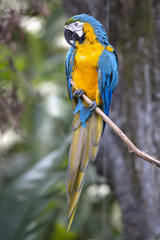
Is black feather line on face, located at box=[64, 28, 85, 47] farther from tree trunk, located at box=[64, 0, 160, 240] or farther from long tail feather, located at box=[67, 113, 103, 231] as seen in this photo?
tree trunk, located at box=[64, 0, 160, 240]

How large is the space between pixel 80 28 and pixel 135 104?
543 millimetres

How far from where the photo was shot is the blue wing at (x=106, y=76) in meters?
0.65

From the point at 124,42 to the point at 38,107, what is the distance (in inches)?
29.0

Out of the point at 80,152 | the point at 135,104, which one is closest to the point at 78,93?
the point at 80,152

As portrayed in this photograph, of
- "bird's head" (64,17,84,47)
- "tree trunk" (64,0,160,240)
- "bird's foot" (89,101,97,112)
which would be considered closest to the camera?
"bird's head" (64,17,84,47)

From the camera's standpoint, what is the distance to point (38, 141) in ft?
5.97

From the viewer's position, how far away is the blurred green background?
1011 millimetres

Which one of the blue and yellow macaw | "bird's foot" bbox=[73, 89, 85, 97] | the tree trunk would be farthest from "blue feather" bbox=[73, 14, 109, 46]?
the tree trunk

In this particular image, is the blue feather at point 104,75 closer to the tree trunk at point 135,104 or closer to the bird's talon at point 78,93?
the bird's talon at point 78,93

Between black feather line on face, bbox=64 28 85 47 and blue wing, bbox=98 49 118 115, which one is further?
blue wing, bbox=98 49 118 115

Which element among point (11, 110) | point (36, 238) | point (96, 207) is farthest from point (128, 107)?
point (96, 207)

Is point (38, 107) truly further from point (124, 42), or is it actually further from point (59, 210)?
→ point (124, 42)

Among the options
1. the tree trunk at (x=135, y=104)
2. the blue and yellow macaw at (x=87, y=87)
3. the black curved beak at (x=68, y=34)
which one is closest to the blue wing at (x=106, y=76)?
the blue and yellow macaw at (x=87, y=87)

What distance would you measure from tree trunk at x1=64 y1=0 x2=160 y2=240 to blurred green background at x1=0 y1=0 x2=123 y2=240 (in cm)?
18
